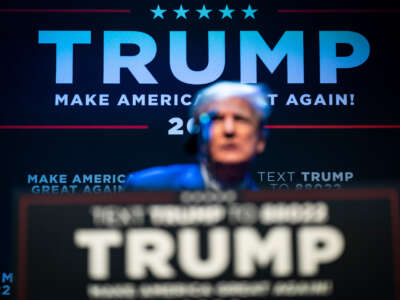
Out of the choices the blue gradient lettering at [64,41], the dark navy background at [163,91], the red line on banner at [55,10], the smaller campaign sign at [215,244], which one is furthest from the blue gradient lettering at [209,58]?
the smaller campaign sign at [215,244]

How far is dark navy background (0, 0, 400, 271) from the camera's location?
3.20 meters

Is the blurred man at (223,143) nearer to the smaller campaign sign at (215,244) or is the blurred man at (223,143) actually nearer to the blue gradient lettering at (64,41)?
the blue gradient lettering at (64,41)

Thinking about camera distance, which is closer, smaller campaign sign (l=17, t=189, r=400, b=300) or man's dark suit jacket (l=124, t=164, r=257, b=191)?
smaller campaign sign (l=17, t=189, r=400, b=300)

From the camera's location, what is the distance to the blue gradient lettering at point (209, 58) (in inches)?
Result: 129

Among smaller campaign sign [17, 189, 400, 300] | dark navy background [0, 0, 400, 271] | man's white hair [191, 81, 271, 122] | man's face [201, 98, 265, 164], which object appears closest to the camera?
smaller campaign sign [17, 189, 400, 300]

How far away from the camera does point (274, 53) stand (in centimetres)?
330

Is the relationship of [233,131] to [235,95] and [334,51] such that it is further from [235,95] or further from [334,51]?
[334,51]

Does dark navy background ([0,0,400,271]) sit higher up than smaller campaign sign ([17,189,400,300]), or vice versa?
dark navy background ([0,0,400,271])

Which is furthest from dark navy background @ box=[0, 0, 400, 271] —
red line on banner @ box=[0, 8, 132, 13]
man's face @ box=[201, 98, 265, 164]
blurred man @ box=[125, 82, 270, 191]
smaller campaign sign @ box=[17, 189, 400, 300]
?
smaller campaign sign @ box=[17, 189, 400, 300]

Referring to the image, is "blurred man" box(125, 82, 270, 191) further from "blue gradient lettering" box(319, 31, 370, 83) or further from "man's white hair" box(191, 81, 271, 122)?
"blue gradient lettering" box(319, 31, 370, 83)

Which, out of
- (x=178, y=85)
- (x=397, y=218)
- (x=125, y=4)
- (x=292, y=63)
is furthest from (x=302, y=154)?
(x=397, y=218)

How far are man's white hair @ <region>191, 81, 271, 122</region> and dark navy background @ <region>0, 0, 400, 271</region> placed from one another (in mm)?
61

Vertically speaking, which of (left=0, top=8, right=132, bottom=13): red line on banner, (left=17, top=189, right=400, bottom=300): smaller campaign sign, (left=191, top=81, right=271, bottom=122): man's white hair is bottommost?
(left=17, top=189, right=400, bottom=300): smaller campaign sign

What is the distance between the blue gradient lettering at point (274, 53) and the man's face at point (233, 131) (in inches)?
18.2
